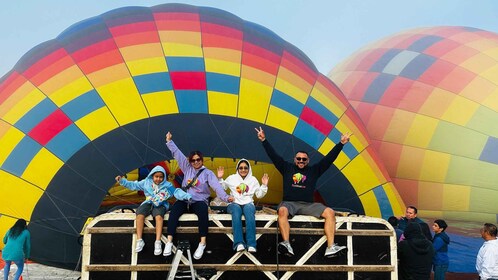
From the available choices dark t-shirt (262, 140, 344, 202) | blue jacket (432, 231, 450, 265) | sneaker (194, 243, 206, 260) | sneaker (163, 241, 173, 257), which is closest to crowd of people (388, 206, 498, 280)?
blue jacket (432, 231, 450, 265)

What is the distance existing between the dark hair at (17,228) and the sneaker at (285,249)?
299cm

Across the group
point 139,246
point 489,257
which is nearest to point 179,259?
point 139,246

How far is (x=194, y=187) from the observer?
4.82 m

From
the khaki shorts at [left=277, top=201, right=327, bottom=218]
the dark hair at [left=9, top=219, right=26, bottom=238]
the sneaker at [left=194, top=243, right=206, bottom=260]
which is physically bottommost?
the sneaker at [left=194, top=243, right=206, bottom=260]

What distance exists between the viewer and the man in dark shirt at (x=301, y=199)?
4496mm

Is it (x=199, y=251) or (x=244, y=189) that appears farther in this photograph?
(x=244, y=189)

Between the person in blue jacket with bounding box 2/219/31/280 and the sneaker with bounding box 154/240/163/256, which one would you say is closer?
the sneaker with bounding box 154/240/163/256

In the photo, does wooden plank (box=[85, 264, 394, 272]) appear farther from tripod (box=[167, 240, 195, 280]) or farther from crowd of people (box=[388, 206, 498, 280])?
crowd of people (box=[388, 206, 498, 280])

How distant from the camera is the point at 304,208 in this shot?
4762 mm

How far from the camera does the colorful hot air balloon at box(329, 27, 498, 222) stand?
10.1 m

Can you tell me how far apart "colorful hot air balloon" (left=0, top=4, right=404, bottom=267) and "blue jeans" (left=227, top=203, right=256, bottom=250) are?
83.3 inches

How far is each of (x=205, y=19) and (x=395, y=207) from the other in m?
4.04

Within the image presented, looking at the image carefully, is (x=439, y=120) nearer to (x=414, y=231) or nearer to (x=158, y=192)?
(x=414, y=231)

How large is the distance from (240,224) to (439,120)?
718 cm
